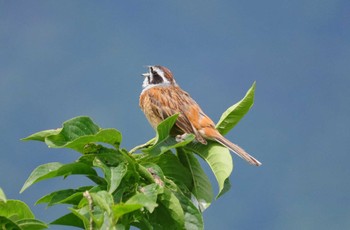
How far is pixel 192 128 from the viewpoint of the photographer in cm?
582

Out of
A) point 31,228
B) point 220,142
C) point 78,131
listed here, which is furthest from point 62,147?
point 220,142

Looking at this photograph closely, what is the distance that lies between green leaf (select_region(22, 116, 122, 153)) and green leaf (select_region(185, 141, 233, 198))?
69 centimetres

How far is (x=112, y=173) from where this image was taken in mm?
3455

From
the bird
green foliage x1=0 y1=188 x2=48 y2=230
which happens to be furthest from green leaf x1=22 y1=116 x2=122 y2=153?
the bird

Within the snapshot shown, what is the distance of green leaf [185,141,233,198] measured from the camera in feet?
12.9

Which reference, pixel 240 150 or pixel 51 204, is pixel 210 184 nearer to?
pixel 51 204

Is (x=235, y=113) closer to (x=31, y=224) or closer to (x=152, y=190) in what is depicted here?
(x=152, y=190)

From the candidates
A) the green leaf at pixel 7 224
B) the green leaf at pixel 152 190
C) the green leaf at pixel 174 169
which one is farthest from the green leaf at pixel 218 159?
the green leaf at pixel 7 224

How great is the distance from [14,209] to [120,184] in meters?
0.52

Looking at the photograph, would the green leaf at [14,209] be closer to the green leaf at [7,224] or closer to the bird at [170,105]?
the green leaf at [7,224]

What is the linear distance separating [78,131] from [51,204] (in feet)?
1.23

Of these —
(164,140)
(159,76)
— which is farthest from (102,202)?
(159,76)

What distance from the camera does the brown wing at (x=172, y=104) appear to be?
6.24 metres

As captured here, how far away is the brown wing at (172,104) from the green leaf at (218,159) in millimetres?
1548
